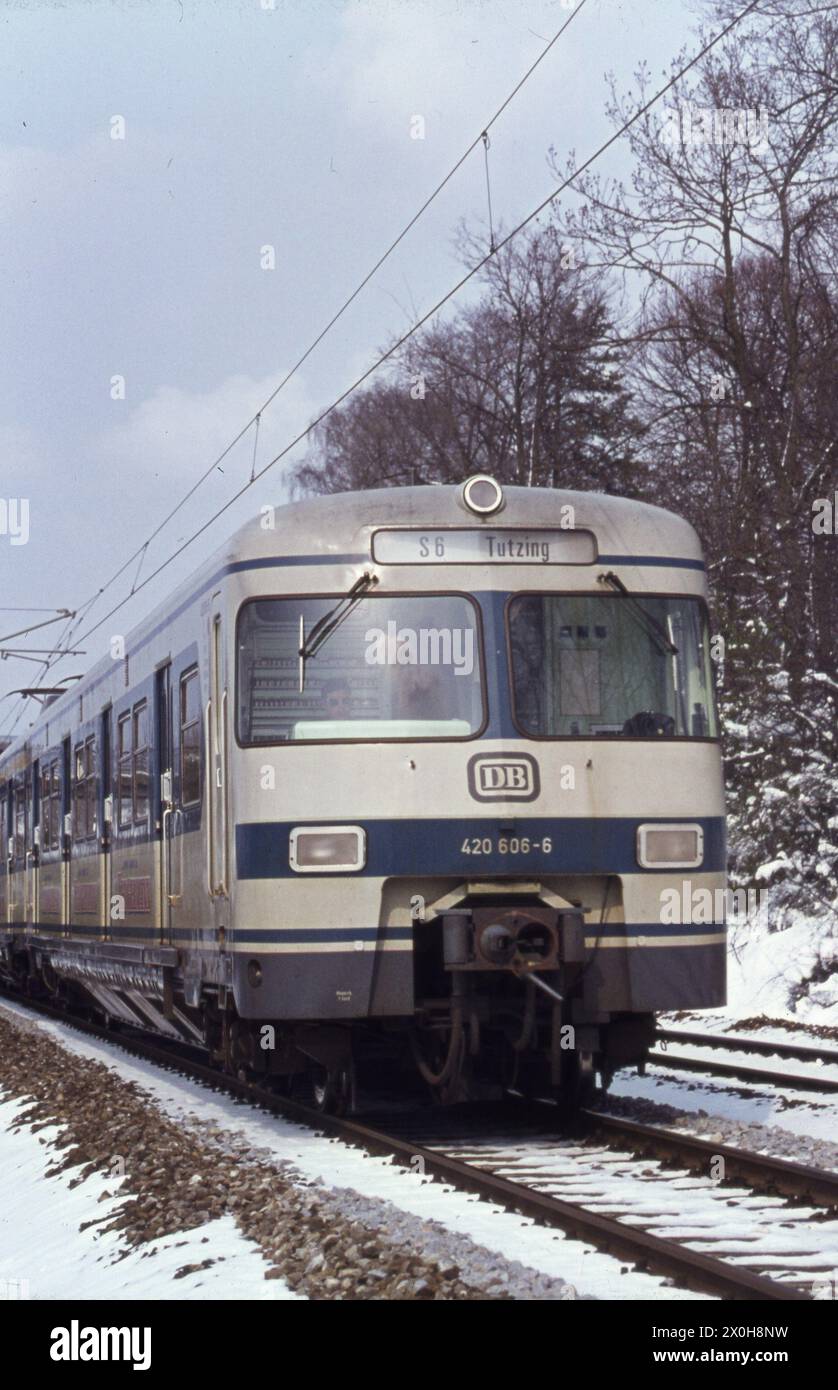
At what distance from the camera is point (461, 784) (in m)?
9.68

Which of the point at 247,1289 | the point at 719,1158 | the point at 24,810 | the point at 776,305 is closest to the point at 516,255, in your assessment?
the point at 776,305

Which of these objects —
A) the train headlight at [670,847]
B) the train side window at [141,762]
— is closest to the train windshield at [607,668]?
the train headlight at [670,847]

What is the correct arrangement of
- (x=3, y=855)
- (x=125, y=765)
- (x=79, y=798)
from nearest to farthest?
1. (x=125, y=765)
2. (x=79, y=798)
3. (x=3, y=855)

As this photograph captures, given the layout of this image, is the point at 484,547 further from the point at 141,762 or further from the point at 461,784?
the point at 141,762

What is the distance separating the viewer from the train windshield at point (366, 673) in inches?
385

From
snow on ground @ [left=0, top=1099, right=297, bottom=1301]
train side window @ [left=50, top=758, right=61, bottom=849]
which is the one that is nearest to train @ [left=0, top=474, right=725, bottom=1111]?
snow on ground @ [left=0, top=1099, right=297, bottom=1301]

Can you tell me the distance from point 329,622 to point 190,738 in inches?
80.0

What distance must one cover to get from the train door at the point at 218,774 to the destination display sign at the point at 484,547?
109 cm

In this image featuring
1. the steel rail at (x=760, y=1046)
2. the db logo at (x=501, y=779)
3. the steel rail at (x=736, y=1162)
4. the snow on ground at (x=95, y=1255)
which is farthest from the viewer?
the steel rail at (x=760, y=1046)

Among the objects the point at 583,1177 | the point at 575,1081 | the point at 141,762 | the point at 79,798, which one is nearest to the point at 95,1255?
the point at 583,1177

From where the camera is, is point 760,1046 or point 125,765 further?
point 760,1046

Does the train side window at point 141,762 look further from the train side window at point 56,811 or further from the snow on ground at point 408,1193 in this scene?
the train side window at point 56,811

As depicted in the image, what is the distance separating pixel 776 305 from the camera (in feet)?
88.7

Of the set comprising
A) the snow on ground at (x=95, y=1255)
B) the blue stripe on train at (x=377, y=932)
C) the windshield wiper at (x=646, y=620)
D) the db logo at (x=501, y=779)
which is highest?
the windshield wiper at (x=646, y=620)
